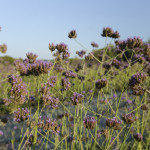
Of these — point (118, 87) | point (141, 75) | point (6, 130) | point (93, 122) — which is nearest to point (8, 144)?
point (6, 130)

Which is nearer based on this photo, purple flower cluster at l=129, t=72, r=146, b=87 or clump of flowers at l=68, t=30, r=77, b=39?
purple flower cluster at l=129, t=72, r=146, b=87

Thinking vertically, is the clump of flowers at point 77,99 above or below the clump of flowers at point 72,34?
below

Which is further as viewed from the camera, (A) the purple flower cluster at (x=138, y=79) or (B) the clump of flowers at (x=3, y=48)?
(B) the clump of flowers at (x=3, y=48)

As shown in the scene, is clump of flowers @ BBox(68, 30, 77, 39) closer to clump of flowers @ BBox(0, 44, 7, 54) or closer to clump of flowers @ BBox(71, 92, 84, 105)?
clump of flowers @ BBox(71, 92, 84, 105)

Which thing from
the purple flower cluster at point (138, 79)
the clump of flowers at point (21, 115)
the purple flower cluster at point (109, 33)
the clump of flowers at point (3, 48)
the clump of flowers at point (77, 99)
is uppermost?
the purple flower cluster at point (109, 33)

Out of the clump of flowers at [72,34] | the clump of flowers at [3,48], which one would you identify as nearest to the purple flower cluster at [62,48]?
the clump of flowers at [72,34]

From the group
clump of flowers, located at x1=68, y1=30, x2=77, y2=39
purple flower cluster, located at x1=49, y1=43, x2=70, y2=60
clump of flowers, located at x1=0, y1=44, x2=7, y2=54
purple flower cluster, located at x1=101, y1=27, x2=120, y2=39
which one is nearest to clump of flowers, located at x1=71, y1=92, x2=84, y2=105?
purple flower cluster, located at x1=49, y1=43, x2=70, y2=60

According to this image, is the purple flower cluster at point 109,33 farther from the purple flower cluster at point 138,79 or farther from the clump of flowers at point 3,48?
the clump of flowers at point 3,48

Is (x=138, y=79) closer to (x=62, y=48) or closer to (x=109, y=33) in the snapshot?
(x=62, y=48)

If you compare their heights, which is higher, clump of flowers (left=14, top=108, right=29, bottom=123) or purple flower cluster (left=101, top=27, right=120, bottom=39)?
purple flower cluster (left=101, top=27, right=120, bottom=39)

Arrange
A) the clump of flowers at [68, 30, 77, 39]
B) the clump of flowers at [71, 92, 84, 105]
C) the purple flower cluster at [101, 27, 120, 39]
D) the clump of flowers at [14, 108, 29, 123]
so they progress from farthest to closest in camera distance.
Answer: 1. the purple flower cluster at [101, 27, 120, 39]
2. the clump of flowers at [68, 30, 77, 39]
3. the clump of flowers at [71, 92, 84, 105]
4. the clump of flowers at [14, 108, 29, 123]

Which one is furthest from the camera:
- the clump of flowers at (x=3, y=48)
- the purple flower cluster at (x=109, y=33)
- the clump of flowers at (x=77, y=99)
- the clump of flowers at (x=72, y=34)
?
the clump of flowers at (x=3, y=48)

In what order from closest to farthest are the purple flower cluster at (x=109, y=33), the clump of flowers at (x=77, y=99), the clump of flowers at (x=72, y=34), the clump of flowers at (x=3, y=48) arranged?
the clump of flowers at (x=77, y=99) → the clump of flowers at (x=72, y=34) → the purple flower cluster at (x=109, y=33) → the clump of flowers at (x=3, y=48)

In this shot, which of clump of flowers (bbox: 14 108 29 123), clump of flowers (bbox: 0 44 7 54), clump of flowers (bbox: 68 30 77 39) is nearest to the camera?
clump of flowers (bbox: 14 108 29 123)
